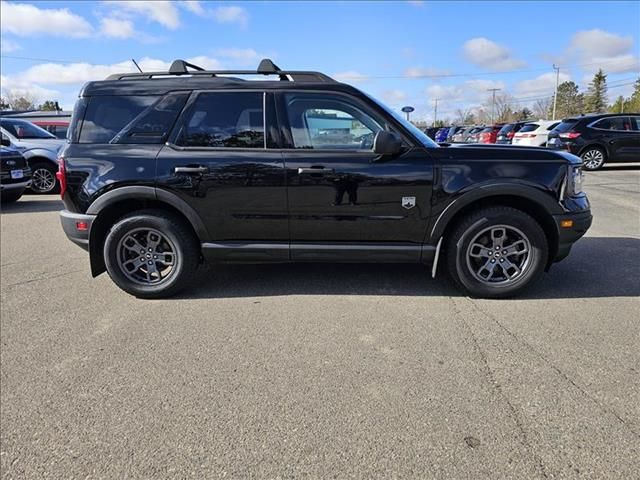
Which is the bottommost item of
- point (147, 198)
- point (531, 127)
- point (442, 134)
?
point (147, 198)

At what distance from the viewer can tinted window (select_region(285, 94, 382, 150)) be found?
3844 mm

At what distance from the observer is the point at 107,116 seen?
3.99 meters

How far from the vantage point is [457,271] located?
392 cm

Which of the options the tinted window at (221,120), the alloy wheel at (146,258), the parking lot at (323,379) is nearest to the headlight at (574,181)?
the parking lot at (323,379)

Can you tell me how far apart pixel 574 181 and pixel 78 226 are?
4458 millimetres

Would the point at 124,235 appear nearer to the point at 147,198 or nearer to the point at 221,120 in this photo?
the point at 147,198

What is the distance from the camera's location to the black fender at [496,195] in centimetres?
374

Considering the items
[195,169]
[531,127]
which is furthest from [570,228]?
[531,127]

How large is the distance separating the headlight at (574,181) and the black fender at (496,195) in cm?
21

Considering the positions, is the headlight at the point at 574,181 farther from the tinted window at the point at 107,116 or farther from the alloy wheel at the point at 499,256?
the tinted window at the point at 107,116

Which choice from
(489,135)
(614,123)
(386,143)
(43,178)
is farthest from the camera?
(489,135)

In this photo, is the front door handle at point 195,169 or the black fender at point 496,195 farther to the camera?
the front door handle at point 195,169

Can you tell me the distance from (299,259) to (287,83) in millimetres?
1569

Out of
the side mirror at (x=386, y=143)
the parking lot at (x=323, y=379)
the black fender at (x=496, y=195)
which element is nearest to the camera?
the parking lot at (x=323, y=379)
